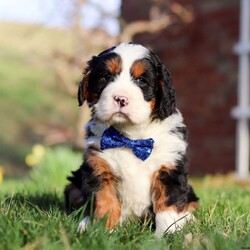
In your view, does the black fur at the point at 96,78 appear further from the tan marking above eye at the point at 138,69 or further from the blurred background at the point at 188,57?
the blurred background at the point at 188,57

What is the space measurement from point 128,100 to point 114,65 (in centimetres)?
28

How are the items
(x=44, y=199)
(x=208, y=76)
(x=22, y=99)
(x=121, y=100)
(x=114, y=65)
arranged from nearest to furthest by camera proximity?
(x=121, y=100)
(x=114, y=65)
(x=44, y=199)
(x=208, y=76)
(x=22, y=99)

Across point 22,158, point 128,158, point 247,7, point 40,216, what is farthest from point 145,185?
point 22,158

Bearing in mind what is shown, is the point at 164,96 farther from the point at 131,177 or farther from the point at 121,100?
the point at 131,177

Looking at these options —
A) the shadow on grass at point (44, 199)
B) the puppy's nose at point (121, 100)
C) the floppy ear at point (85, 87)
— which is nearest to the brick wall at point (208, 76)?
the shadow on grass at point (44, 199)

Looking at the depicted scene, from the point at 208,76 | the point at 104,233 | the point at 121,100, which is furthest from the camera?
the point at 208,76

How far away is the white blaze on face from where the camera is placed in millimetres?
3525

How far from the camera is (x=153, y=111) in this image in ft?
12.4

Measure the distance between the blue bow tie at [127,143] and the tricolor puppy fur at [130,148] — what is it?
0.02 metres

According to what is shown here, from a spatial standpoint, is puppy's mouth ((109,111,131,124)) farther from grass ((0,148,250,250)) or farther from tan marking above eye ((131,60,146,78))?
grass ((0,148,250,250))

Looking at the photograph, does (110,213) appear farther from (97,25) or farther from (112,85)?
(97,25)

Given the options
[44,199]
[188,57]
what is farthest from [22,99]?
[44,199]

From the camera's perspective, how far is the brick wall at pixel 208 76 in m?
10.5

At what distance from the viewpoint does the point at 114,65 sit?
3.67m
